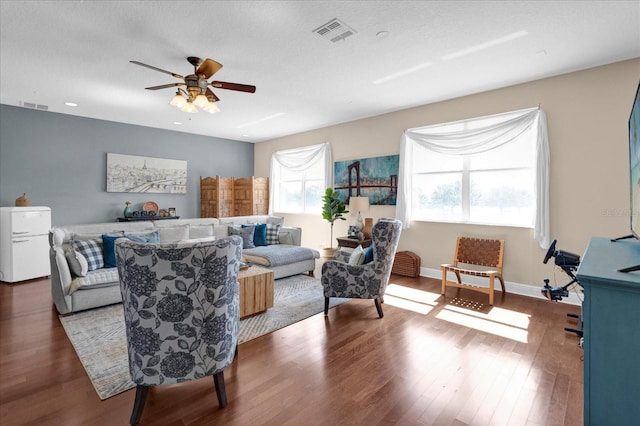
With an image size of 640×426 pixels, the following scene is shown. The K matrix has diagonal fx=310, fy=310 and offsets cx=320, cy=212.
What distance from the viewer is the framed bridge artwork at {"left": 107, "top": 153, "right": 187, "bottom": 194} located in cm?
619

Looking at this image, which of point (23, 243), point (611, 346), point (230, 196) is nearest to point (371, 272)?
point (611, 346)

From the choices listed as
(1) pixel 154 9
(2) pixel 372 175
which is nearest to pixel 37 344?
(1) pixel 154 9

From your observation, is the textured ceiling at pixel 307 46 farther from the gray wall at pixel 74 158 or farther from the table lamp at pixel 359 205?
the table lamp at pixel 359 205

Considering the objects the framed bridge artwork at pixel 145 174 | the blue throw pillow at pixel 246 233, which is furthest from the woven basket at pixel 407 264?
the framed bridge artwork at pixel 145 174

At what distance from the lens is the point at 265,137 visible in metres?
7.76

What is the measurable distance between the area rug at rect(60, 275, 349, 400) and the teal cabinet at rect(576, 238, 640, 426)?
2.45 metres

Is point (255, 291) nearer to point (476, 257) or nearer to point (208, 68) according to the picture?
point (208, 68)

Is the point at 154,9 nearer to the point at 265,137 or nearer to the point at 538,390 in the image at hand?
the point at 538,390

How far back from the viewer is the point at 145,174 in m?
6.57

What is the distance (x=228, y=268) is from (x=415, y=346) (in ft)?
6.04

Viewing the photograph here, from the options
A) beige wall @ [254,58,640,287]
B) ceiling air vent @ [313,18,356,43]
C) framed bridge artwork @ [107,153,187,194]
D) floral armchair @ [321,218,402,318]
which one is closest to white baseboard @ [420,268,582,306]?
beige wall @ [254,58,640,287]

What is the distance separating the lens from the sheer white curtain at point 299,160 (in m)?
6.51

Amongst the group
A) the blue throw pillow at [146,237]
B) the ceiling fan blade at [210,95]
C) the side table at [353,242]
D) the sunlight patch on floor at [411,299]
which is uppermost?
the ceiling fan blade at [210,95]

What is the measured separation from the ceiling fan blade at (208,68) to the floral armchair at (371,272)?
2212 millimetres
